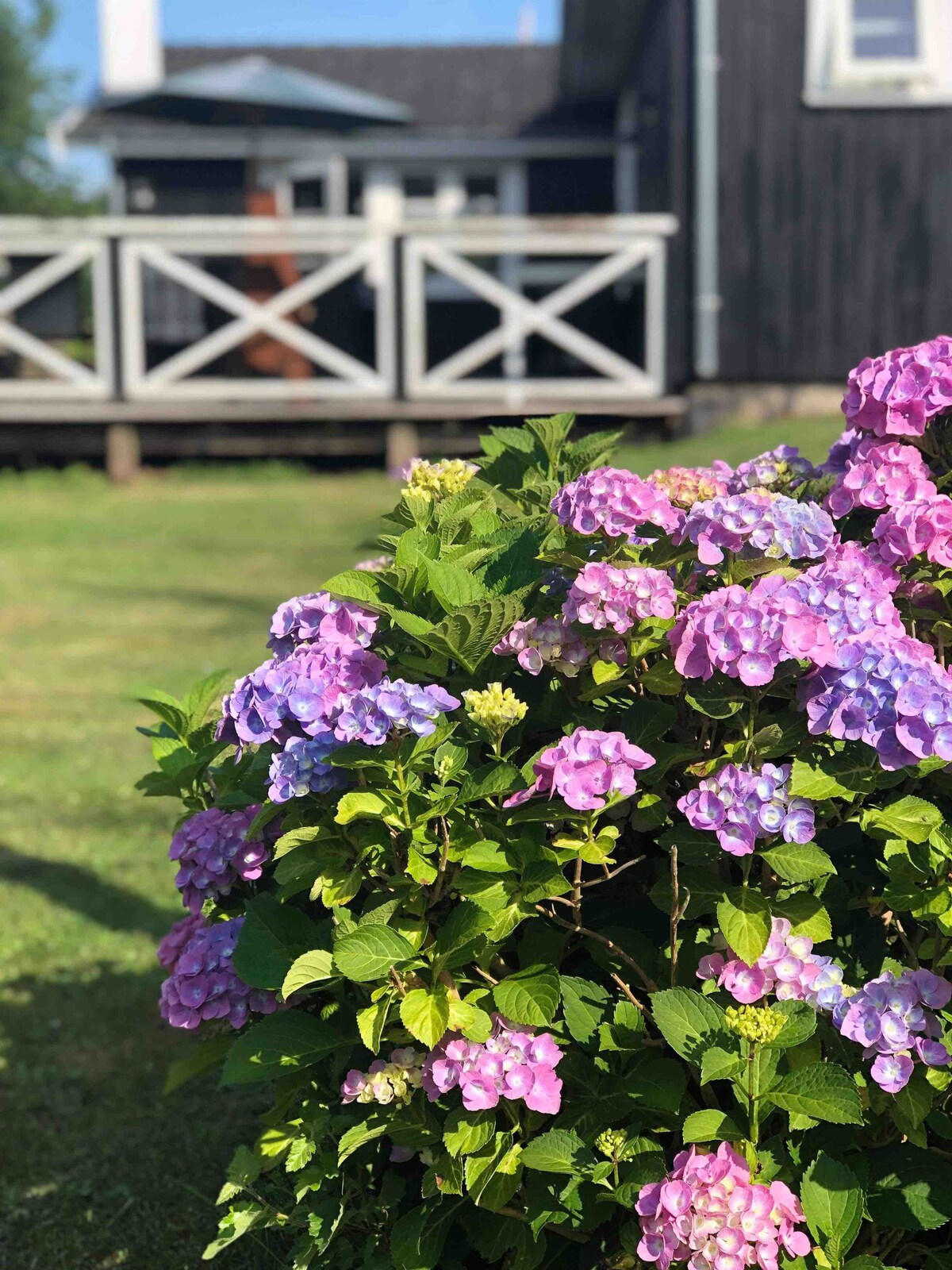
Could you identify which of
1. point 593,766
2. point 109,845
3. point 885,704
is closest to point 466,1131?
point 593,766

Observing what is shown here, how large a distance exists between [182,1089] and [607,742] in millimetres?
1768

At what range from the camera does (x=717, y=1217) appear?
147 centimetres

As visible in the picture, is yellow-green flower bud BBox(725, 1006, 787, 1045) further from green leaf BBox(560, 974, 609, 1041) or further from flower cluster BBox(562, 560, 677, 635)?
flower cluster BBox(562, 560, 677, 635)

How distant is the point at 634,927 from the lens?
1.77 meters

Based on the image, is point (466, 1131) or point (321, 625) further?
point (321, 625)

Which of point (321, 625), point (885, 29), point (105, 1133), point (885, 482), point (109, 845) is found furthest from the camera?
point (885, 29)

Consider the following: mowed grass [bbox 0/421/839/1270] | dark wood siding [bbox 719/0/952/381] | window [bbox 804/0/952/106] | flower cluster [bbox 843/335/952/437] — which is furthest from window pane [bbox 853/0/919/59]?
flower cluster [bbox 843/335/952/437]

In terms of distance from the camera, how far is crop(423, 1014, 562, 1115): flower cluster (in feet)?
5.04

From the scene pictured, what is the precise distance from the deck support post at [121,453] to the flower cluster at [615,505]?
34.3 feet

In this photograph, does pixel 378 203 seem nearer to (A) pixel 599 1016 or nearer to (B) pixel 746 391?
(B) pixel 746 391

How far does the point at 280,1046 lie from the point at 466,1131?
25cm

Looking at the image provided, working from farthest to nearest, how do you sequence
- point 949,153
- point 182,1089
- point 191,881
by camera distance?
point 949,153 → point 182,1089 → point 191,881

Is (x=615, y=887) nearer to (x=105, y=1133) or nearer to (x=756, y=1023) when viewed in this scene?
(x=756, y=1023)

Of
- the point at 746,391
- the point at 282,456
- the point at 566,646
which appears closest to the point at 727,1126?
the point at 566,646
